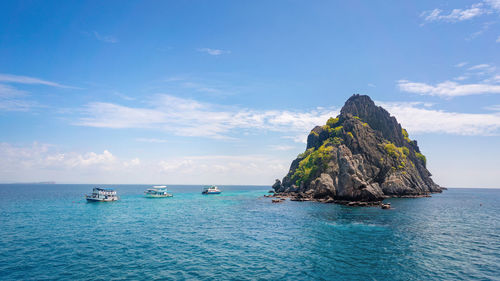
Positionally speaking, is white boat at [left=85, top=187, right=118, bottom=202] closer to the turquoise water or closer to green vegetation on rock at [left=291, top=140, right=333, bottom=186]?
the turquoise water

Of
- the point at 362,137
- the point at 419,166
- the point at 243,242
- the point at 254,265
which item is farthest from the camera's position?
the point at 419,166

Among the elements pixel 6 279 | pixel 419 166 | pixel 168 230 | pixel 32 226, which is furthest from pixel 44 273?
pixel 419 166

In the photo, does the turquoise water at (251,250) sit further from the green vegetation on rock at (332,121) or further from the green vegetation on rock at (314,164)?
the green vegetation on rock at (332,121)

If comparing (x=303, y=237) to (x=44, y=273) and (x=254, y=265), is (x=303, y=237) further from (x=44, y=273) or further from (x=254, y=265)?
(x=44, y=273)

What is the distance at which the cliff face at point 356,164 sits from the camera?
93688 mm

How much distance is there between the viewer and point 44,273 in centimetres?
2739

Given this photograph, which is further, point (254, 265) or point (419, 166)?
point (419, 166)

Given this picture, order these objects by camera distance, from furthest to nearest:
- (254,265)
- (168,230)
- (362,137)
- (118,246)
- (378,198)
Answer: (362,137) < (378,198) < (168,230) < (118,246) < (254,265)

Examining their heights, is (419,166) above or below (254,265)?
above

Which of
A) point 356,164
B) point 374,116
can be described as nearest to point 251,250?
point 356,164

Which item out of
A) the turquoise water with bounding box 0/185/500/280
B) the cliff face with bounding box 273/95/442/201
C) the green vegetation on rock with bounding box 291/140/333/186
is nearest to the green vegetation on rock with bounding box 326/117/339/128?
the cliff face with bounding box 273/95/442/201

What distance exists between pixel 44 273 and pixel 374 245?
44.6 m

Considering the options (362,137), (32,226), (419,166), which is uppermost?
(362,137)

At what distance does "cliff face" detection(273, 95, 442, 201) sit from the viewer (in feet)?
307
